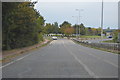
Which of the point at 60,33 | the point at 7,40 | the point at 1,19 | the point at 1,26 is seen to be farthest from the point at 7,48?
the point at 60,33

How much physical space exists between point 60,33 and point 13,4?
166 m

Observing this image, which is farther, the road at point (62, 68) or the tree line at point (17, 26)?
the tree line at point (17, 26)

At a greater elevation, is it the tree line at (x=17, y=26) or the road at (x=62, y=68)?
the tree line at (x=17, y=26)

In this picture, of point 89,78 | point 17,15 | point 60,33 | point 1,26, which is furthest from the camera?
point 60,33

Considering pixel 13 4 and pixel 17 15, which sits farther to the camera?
pixel 17 15

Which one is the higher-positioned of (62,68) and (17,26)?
(17,26)

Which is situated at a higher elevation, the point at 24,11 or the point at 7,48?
the point at 24,11

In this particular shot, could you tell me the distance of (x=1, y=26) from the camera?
27797 millimetres

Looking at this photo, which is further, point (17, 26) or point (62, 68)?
point (17, 26)

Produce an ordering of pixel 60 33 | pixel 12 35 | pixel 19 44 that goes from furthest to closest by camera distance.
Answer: pixel 60 33, pixel 19 44, pixel 12 35

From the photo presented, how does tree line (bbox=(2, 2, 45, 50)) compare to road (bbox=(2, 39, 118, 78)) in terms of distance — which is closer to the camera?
road (bbox=(2, 39, 118, 78))

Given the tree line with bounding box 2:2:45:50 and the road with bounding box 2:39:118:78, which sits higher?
the tree line with bounding box 2:2:45:50

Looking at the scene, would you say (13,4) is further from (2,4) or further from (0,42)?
(0,42)

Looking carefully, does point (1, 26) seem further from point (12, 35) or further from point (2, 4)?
point (12, 35)
